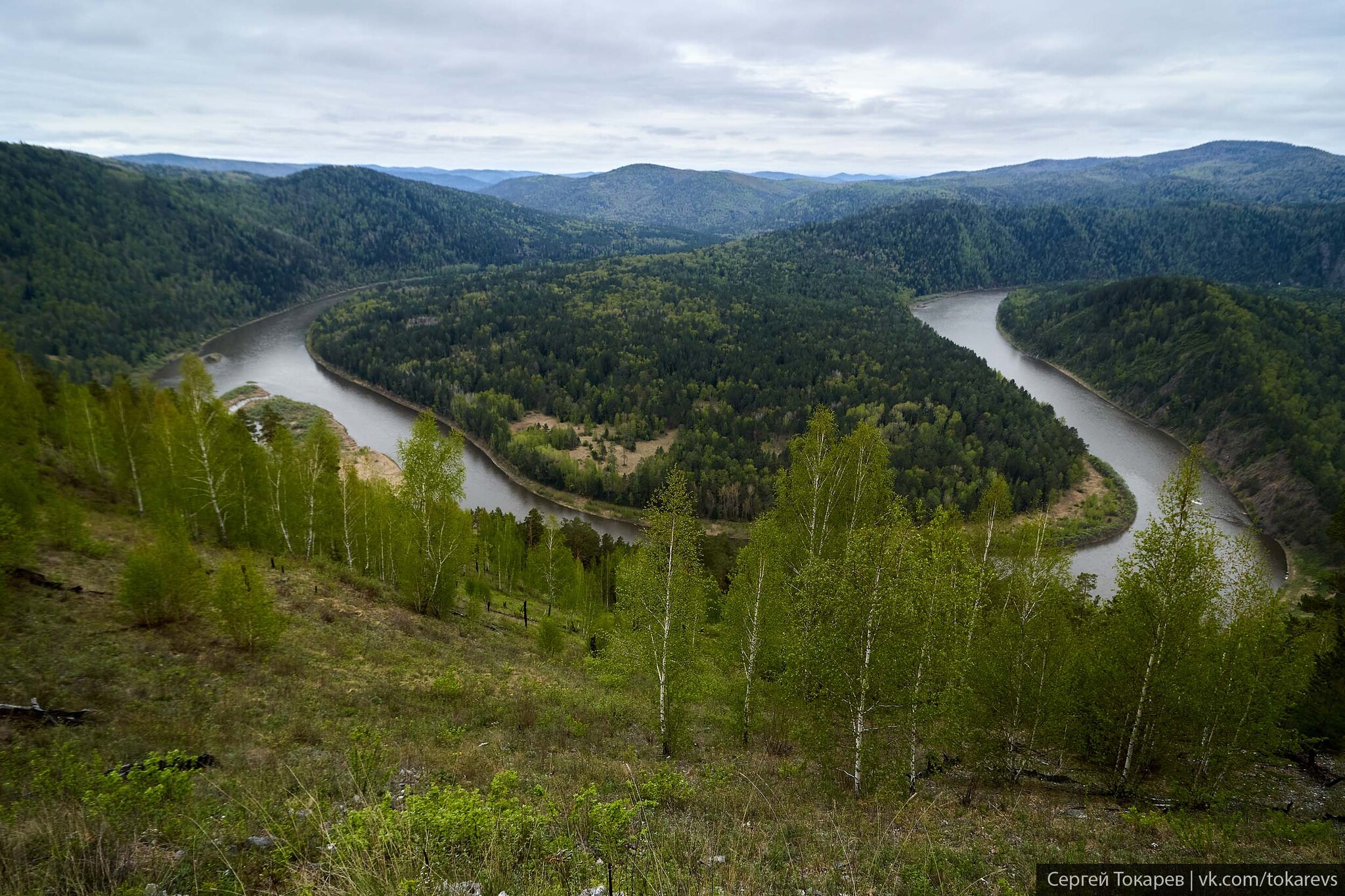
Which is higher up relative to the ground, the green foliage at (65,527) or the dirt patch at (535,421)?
the green foliage at (65,527)

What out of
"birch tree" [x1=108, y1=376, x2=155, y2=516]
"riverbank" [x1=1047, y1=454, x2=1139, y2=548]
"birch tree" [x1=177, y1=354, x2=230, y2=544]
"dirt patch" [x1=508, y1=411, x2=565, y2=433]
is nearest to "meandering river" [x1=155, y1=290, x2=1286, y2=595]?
"riverbank" [x1=1047, y1=454, x2=1139, y2=548]

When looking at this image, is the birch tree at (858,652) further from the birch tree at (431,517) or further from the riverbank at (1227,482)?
the birch tree at (431,517)

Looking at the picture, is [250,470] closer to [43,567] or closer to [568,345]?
[43,567]

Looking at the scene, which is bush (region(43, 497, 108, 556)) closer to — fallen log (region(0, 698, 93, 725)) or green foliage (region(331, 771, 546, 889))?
fallen log (region(0, 698, 93, 725))

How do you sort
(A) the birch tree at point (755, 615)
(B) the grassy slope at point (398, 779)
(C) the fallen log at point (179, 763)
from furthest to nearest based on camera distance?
1. (A) the birch tree at point (755, 615)
2. (C) the fallen log at point (179, 763)
3. (B) the grassy slope at point (398, 779)

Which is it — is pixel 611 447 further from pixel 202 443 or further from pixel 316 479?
pixel 202 443

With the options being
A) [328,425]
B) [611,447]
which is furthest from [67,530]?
[611,447]

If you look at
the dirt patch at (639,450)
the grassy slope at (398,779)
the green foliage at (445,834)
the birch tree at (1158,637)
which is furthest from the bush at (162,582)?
the dirt patch at (639,450)

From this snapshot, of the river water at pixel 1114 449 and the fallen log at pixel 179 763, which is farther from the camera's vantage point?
the river water at pixel 1114 449
